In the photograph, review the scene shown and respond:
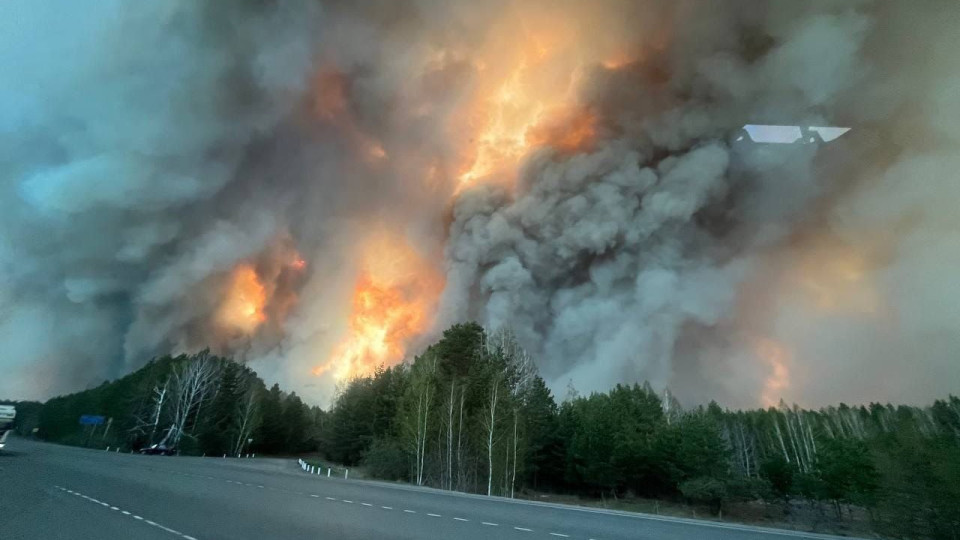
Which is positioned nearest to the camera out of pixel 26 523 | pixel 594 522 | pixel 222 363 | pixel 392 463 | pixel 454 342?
pixel 26 523

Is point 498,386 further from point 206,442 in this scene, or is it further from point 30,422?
point 30,422

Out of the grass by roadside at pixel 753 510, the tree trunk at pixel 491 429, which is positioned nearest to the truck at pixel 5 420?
the grass by roadside at pixel 753 510

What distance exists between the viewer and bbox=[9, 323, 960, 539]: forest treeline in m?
22.3

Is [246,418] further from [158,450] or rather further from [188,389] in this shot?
[158,450]

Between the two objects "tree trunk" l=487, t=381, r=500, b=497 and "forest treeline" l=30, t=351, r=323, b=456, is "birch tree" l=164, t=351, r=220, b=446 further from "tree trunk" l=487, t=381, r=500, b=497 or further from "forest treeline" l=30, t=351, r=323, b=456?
"tree trunk" l=487, t=381, r=500, b=497

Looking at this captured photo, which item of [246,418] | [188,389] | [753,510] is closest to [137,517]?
[753,510]

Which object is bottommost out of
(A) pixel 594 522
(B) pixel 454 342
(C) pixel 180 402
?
(A) pixel 594 522

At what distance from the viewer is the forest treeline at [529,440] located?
22.3 metres

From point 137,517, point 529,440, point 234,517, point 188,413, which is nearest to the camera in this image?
point 137,517

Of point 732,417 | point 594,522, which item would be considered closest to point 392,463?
point 594,522

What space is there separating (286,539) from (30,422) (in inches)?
4985

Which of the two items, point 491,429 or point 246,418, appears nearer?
point 491,429

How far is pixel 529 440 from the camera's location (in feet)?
136

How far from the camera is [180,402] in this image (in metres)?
53.9
